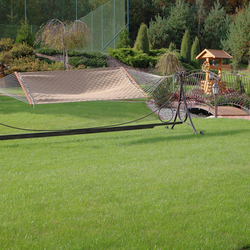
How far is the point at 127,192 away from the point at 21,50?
1338cm

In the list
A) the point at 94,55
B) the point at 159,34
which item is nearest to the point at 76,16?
the point at 94,55

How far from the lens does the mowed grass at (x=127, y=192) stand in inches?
80.9

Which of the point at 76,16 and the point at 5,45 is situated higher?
the point at 76,16

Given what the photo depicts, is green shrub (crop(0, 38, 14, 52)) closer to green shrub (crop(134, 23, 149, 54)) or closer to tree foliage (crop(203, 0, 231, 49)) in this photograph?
green shrub (crop(134, 23, 149, 54))

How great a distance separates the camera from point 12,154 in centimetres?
425

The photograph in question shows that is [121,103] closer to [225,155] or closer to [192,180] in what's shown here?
[225,155]

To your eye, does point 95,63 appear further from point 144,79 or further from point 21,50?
point 144,79

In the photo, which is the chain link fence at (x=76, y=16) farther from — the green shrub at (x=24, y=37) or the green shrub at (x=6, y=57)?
the green shrub at (x=6, y=57)

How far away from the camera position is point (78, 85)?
19.3 feet

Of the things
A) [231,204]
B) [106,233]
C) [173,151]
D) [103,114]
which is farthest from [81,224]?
[103,114]

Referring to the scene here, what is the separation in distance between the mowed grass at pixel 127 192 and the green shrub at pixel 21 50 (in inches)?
414

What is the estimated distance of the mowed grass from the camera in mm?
2055

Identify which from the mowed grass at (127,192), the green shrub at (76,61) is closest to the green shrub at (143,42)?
the green shrub at (76,61)

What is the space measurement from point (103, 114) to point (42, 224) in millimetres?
5829
